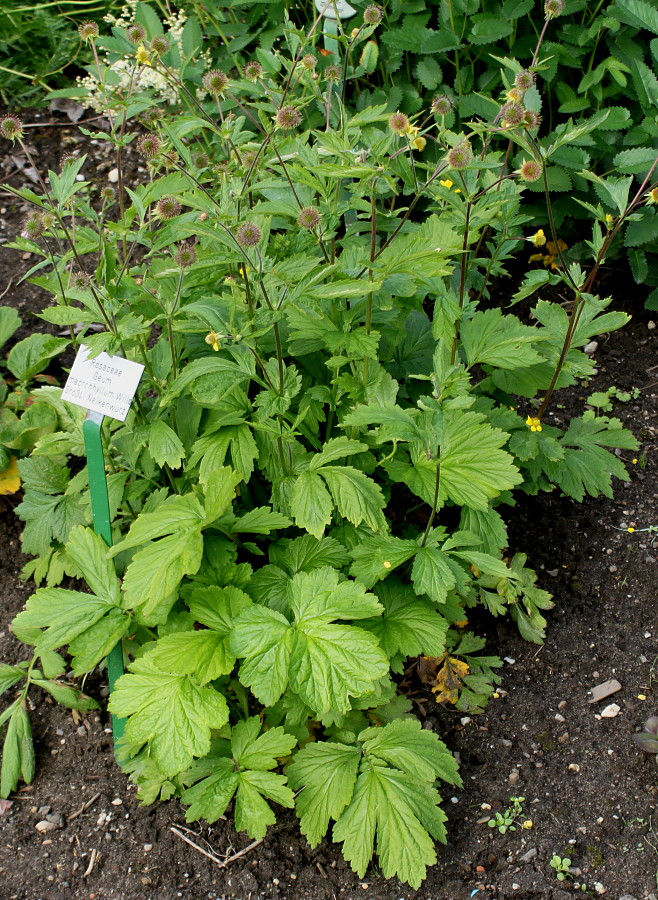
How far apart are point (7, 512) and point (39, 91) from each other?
2618mm

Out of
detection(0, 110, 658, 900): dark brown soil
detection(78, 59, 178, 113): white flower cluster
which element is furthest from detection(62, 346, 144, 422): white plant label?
detection(78, 59, 178, 113): white flower cluster

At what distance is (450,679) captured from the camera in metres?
2.46

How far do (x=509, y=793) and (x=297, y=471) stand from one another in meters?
1.08

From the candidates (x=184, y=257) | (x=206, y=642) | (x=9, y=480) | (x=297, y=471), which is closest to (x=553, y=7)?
(x=184, y=257)

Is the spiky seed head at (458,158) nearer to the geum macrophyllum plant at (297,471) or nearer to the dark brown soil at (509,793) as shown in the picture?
the geum macrophyllum plant at (297,471)

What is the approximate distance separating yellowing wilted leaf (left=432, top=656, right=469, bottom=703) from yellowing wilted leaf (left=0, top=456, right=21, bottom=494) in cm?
166

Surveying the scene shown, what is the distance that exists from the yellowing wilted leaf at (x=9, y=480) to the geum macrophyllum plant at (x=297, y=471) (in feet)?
1.15

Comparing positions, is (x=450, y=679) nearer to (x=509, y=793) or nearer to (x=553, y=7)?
(x=509, y=793)

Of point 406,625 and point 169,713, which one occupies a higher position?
point 169,713

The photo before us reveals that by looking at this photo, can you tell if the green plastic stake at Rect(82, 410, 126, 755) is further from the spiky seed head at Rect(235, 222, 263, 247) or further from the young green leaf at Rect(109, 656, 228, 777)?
the spiky seed head at Rect(235, 222, 263, 247)

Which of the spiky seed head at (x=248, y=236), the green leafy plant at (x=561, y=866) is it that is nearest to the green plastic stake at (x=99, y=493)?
the spiky seed head at (x=248, y=236)

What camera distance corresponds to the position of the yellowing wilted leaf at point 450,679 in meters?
2.44

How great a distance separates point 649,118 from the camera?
3012 mm

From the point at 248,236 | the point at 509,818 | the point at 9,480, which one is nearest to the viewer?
the point at 248,236
